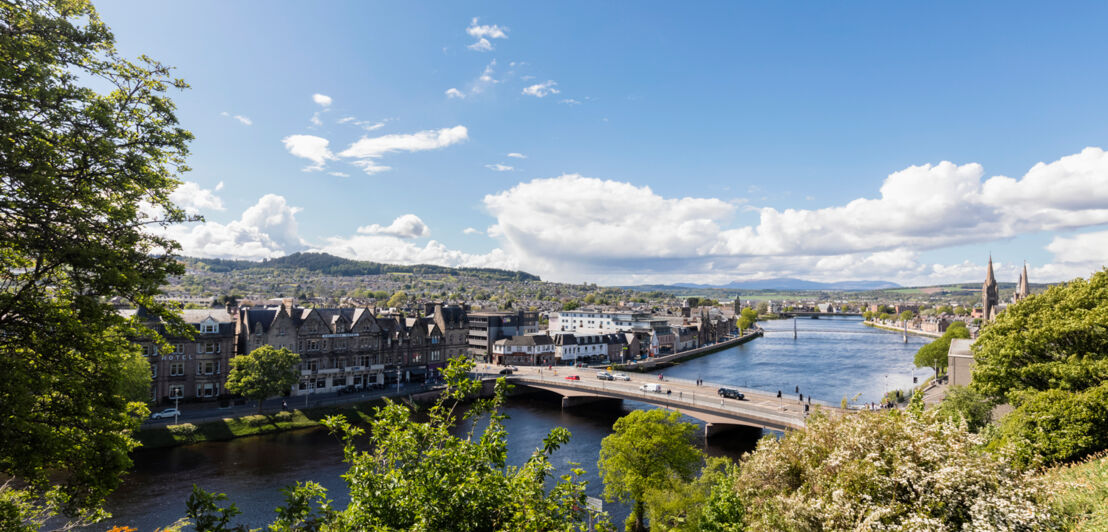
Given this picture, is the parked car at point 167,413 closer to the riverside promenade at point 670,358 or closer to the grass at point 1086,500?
the grass at point 1086,500

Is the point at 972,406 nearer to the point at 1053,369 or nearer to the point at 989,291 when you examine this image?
the point at 1053,369

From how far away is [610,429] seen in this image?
2466 inches

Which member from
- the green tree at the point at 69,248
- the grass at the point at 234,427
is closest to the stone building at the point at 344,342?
the grass at the point at 234,427

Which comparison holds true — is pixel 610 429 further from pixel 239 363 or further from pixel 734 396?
pixel 239 363

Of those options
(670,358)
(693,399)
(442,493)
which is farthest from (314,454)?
(670,358)

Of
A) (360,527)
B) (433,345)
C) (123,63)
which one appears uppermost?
(123,63)

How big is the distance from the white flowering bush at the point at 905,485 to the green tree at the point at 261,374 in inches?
2184

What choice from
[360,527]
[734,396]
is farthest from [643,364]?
[360,527]

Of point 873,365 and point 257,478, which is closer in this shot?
point 257,478

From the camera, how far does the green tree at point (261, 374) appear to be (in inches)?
2178

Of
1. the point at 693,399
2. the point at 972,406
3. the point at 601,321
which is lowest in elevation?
the point at 693,399

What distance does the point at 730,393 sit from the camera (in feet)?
221

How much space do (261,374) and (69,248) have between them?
169 ft

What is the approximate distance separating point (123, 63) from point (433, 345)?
76805 mm
